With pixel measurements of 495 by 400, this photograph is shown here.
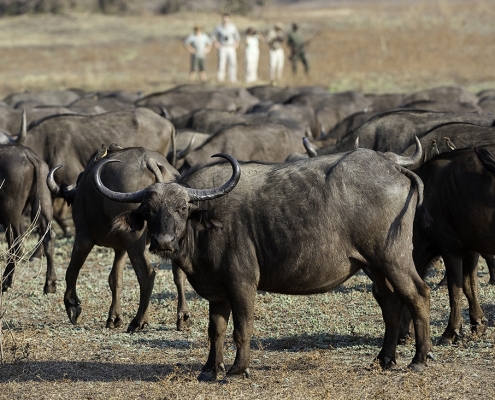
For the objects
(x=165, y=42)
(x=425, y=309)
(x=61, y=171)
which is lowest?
(x=165, y=42)

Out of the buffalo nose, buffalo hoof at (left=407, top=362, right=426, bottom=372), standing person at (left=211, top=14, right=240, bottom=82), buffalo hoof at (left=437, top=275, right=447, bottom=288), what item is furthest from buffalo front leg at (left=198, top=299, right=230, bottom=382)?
standing person at (left=211, top=14, right=240, bottom=82)

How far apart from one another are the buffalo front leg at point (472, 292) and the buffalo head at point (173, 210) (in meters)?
2.76

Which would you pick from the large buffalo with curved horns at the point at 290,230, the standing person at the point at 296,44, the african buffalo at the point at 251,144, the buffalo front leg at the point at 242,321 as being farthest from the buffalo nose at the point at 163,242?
the standing person at the point at 296,44

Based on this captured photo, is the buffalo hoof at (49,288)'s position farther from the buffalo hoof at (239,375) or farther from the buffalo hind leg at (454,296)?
the buffalo hind leg at (454,296)

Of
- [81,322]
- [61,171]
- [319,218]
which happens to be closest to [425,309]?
[319,218]

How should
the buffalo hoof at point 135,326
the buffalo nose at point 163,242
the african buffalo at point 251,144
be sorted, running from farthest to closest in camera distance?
1. the african buffalo at point 251,144
2. the buffalo hoof at point 135,326
3. the buffalo nose at point 163,242

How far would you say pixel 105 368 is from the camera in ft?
24.6

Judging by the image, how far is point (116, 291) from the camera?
361 inches

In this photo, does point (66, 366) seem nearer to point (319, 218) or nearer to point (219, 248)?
point (219, 248)

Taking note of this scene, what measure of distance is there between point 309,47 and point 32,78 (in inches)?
617

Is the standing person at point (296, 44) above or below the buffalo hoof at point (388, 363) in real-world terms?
below

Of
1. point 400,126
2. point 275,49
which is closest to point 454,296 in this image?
point 400,126

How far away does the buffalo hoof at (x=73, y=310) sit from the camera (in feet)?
29.2

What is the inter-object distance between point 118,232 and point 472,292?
→ 341cm
